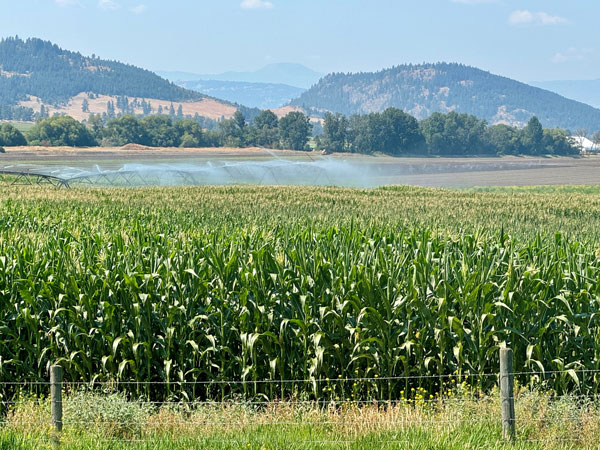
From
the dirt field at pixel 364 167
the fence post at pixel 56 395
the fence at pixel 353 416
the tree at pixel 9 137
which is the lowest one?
the fence at pixel 353 416

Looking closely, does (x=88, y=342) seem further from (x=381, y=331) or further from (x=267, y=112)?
(x=267, y=112)

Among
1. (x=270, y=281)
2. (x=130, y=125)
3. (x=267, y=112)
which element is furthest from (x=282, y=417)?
(x=267, y=112)

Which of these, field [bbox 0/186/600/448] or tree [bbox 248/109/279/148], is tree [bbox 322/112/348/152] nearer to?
tree [bbox 248/109/279/148]

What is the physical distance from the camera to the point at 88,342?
428 inches

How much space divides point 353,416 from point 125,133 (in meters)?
164

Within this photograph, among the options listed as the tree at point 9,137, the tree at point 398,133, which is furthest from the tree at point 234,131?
the tree at point 9,137

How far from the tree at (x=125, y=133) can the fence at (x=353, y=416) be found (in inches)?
6294

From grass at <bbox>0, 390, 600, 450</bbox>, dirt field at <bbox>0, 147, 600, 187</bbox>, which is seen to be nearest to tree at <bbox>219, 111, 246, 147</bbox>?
dirt field at <bbox>0, 147, 600, 187</bbox>

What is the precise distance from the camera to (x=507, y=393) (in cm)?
814

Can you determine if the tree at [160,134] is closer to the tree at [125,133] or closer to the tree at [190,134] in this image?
the tree at [125,133]

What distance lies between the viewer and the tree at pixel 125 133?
165625mm

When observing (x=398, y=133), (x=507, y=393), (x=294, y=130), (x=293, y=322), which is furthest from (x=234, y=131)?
(x=507, y=393)

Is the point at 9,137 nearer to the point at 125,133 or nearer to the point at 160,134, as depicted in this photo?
the point at 125,133

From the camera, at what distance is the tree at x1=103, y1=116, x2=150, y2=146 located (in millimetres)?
165625
